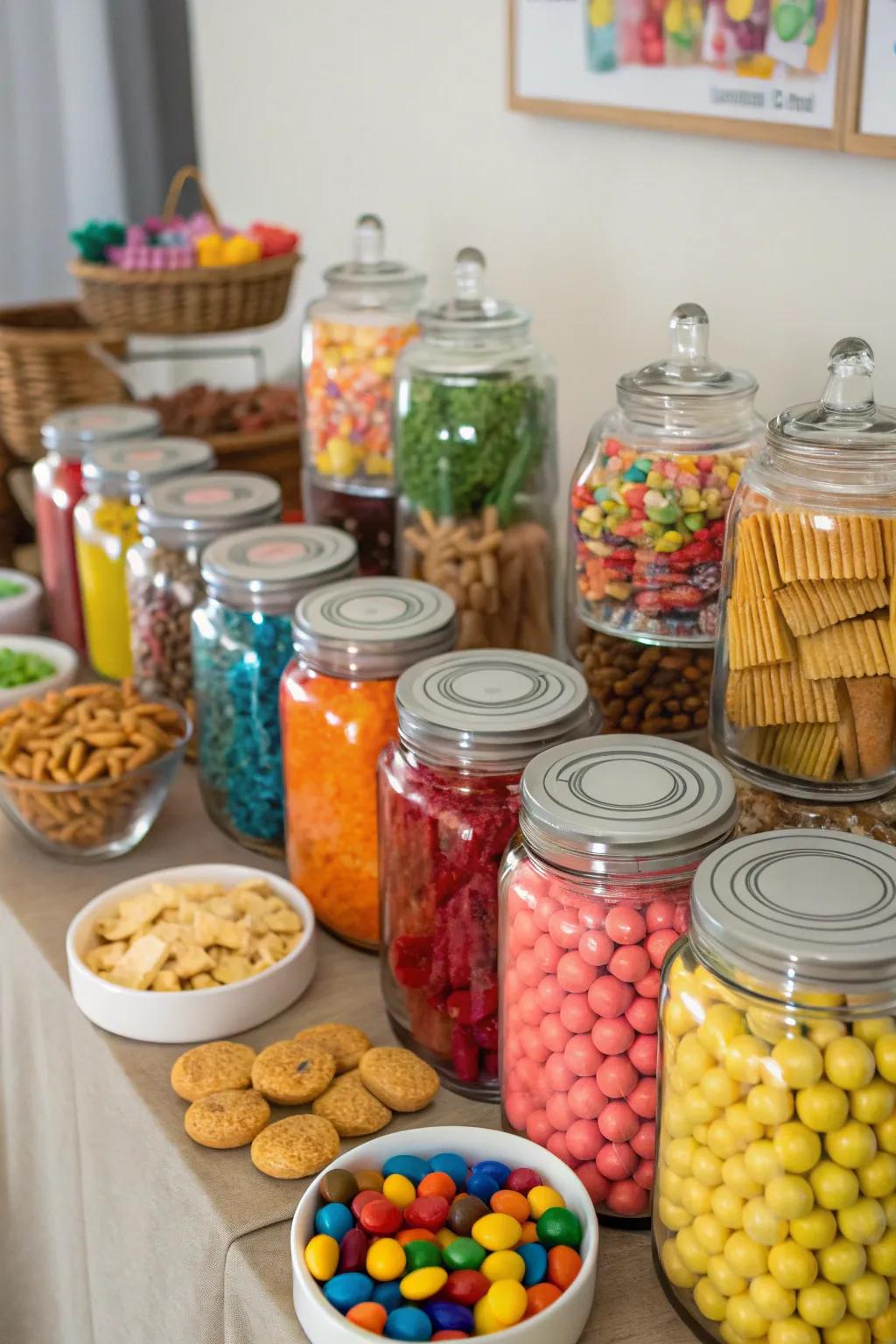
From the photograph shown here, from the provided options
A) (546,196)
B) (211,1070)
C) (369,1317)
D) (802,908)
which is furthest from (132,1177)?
(546,196)

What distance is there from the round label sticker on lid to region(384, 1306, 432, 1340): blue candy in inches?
9.4

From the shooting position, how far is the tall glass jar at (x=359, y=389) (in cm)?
143

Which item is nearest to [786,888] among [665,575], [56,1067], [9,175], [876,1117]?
[876,1117]

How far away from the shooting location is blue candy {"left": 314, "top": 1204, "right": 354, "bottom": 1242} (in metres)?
0.79

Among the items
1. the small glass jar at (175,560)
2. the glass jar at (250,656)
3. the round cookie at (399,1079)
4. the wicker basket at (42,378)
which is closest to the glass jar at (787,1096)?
the round cookie at (399,1079)

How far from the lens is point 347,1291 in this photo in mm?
751

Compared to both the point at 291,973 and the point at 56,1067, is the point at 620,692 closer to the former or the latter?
the point at 291,973

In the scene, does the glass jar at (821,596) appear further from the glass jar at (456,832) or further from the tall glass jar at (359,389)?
the tall glass jar at (359,389)

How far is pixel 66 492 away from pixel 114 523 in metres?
0.17

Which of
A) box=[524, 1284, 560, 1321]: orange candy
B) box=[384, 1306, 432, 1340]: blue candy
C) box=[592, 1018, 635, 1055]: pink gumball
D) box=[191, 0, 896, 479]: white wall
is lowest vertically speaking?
box=[524, 1284, 560, 1321]: orange candy

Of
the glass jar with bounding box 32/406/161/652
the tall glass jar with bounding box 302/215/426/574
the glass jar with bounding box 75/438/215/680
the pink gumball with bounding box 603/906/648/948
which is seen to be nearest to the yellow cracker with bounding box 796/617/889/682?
the pink gumball with bounding box 603/906/648/948

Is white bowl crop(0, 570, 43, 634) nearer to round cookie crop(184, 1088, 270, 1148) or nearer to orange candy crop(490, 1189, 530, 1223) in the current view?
round cookie crop(184, 1088, 270, 1148)

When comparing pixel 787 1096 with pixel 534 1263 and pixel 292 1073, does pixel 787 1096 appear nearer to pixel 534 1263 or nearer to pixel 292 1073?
pixel 534 1263

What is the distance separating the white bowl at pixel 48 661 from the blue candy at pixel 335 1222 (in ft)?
2.69
